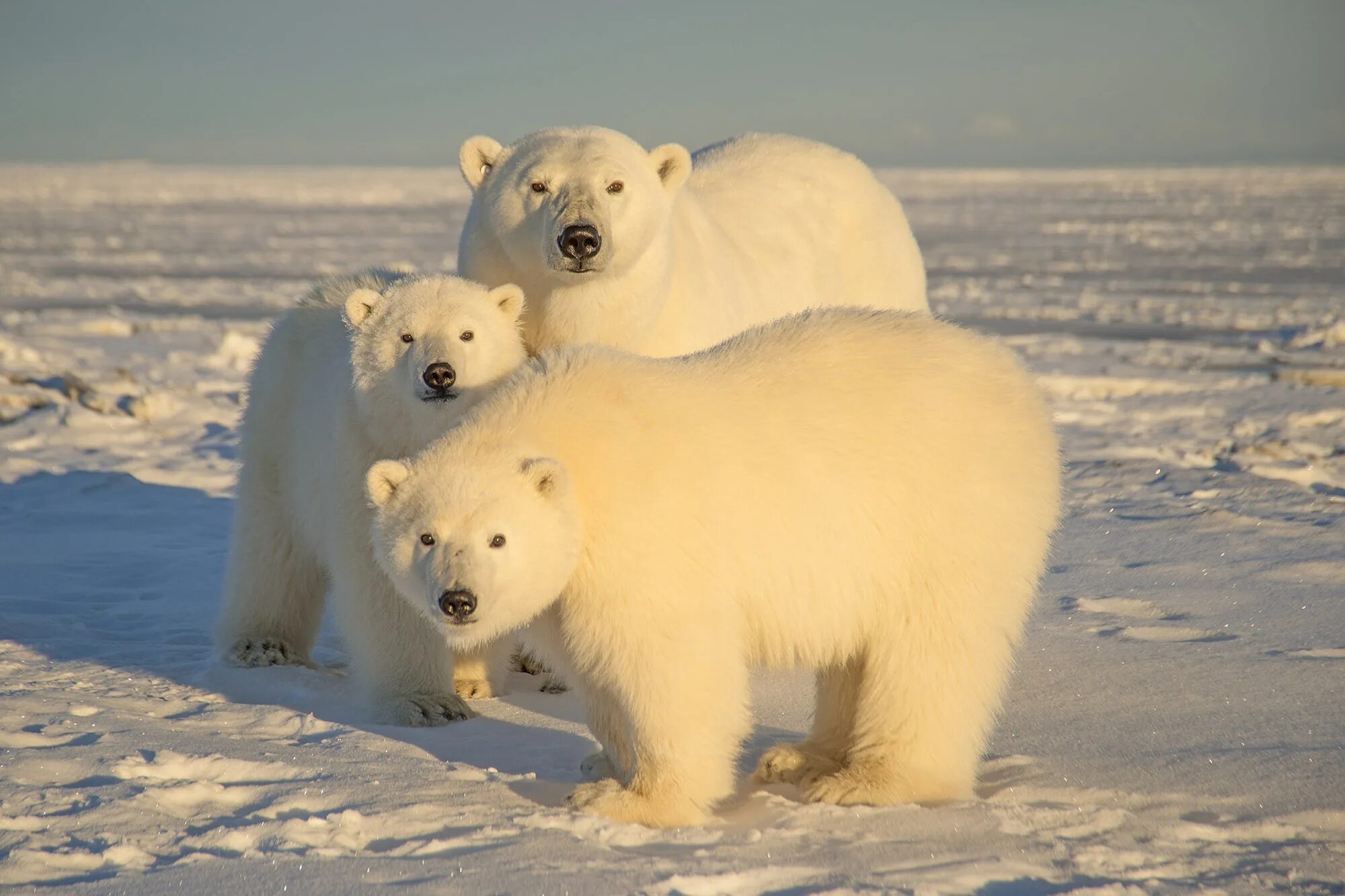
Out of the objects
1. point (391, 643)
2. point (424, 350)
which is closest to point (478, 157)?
point (424, 350)

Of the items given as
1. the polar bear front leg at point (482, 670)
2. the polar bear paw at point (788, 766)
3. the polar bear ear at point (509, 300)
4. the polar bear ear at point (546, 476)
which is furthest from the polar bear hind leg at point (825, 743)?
the polar bear ear at point (509, 300)

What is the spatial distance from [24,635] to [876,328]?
324cm

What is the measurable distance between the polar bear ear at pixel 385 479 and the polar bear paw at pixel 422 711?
3.36 feet

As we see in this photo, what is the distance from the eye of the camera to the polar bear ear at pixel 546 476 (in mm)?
3031

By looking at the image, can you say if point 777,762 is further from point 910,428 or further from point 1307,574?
point 1307,574

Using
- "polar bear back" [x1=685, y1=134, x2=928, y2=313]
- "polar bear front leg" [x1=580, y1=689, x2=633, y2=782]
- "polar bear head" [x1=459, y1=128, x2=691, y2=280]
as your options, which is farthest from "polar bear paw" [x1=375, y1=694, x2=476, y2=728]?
"polar bear back" [x1=685, y1=134, x2=928, y2=313]

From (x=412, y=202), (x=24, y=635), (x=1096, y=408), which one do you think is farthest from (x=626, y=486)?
(x=412, y=202)

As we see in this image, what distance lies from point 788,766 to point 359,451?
5.41 feet

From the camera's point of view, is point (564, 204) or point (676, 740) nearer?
point (676, 740)

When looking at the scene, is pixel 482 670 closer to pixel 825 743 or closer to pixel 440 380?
pixel 440 380

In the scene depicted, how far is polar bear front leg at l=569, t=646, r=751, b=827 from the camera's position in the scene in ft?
10.2

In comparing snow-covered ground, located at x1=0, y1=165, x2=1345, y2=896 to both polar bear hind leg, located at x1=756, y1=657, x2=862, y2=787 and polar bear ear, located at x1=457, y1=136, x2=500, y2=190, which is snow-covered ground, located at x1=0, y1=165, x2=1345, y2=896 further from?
polar bear ear, located at x1=457, y1=136, x2=500, y2=190

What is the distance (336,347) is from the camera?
14.9 ft

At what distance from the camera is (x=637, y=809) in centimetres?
312
